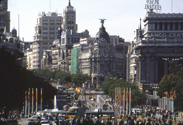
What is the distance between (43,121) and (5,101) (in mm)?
10601

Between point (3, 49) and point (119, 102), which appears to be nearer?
point (3, 49)

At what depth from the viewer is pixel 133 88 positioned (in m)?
198

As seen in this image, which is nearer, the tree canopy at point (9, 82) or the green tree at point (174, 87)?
the tree canopy at point (9, 82)

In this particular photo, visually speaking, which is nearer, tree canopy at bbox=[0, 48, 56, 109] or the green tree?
tree canopy at bbox=[0, 48, 56, 109]

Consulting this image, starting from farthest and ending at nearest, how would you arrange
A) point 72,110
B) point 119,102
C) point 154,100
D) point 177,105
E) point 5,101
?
point 154,100 → point 119,102 → point 177,105 → point 72,110 → point 5,101

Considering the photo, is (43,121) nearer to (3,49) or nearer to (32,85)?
(3,49)

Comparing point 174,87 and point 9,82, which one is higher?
point 9,82

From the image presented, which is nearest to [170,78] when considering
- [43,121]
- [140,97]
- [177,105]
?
[140,97]

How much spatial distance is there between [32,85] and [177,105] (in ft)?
103

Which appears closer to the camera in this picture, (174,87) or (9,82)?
(9,82)

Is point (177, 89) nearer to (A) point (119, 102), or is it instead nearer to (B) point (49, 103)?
(A) point (119, 102)

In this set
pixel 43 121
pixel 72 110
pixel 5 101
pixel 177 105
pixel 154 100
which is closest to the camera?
pixel 5 101

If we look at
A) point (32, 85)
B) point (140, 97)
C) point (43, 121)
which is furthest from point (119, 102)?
point (43, 121)

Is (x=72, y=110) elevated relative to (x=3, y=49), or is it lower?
lower
